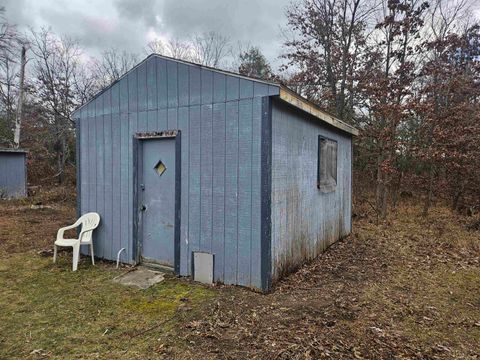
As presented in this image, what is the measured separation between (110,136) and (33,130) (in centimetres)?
1411

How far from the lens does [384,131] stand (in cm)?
855

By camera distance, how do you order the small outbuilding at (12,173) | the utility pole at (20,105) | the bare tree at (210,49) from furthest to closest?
1. the bare tree at (210,49)
2. the utility pole at (20,105)
3. the small outbuilding at (12,173)

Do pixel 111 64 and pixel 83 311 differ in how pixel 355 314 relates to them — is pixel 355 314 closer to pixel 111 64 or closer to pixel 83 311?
pixel 83 311

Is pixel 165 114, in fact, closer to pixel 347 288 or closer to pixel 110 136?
pixel 110 136

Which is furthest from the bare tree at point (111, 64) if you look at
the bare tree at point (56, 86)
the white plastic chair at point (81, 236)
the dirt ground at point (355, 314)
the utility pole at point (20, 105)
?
the dirt ground at point (355, 314)

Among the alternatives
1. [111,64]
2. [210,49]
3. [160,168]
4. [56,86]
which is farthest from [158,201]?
[111,64]

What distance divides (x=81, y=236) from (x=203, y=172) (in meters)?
2.18

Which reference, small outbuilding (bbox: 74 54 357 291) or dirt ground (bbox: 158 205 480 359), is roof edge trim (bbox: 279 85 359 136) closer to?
small outbuilding (bbox: 74 54 357 291)

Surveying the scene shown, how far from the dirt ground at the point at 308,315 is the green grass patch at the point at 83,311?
2cm

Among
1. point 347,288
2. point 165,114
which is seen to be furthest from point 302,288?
point 165,114

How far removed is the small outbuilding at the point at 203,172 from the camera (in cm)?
352

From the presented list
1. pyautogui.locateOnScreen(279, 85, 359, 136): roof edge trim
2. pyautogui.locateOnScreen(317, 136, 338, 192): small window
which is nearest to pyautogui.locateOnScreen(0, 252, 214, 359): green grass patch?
pyautogui.locateOnScreen(279, 85, 359, 136): roof edge trim

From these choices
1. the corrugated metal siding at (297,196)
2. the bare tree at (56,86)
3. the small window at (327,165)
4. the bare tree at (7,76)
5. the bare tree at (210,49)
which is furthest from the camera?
the bare tree at (210,49)

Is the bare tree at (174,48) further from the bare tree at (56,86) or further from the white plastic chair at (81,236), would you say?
A: the white plastic chair at (81,236)
